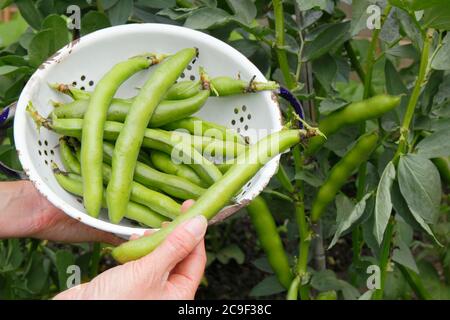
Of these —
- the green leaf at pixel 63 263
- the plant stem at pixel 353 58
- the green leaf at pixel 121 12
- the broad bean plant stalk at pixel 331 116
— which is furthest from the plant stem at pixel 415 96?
the green leaf at pixel 63 263

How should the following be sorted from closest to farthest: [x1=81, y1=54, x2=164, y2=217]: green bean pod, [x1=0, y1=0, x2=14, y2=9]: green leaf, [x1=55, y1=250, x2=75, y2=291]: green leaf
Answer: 1. [x1=81, y1=54, x2=164, y2=217]: green bean pod
2. [x1=0, y1=0, x2=14, y2=9]: green leaf
3. [x1=55, y1=250, x2=75, y2=291]: green leaf

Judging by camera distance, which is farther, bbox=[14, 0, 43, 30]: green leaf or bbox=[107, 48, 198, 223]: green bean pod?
bbox=[14, 0, 43, 30]: green leaf

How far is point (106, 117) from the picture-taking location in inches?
60.6

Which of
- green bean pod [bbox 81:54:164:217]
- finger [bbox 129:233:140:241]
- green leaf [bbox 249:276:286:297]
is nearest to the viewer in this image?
finger [bbox 129:233:140:241]

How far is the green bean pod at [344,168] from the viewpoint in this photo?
61.7 inches

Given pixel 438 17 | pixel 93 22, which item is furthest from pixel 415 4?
pixel 93 22

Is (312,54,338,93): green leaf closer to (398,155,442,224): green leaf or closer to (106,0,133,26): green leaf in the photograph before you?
(398,155,442,224): green leaf

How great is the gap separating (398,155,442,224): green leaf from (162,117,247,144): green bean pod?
0.37 metres

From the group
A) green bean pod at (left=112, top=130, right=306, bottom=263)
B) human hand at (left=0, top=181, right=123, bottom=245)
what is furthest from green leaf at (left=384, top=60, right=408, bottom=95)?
human hand at (left=0, top=181, right=123, bottom=245)

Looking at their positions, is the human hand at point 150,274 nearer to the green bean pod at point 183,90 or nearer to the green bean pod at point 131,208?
the green bean pod at point 131,208

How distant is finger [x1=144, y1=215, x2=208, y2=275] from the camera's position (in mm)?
1187

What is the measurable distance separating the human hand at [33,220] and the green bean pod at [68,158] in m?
0.16
